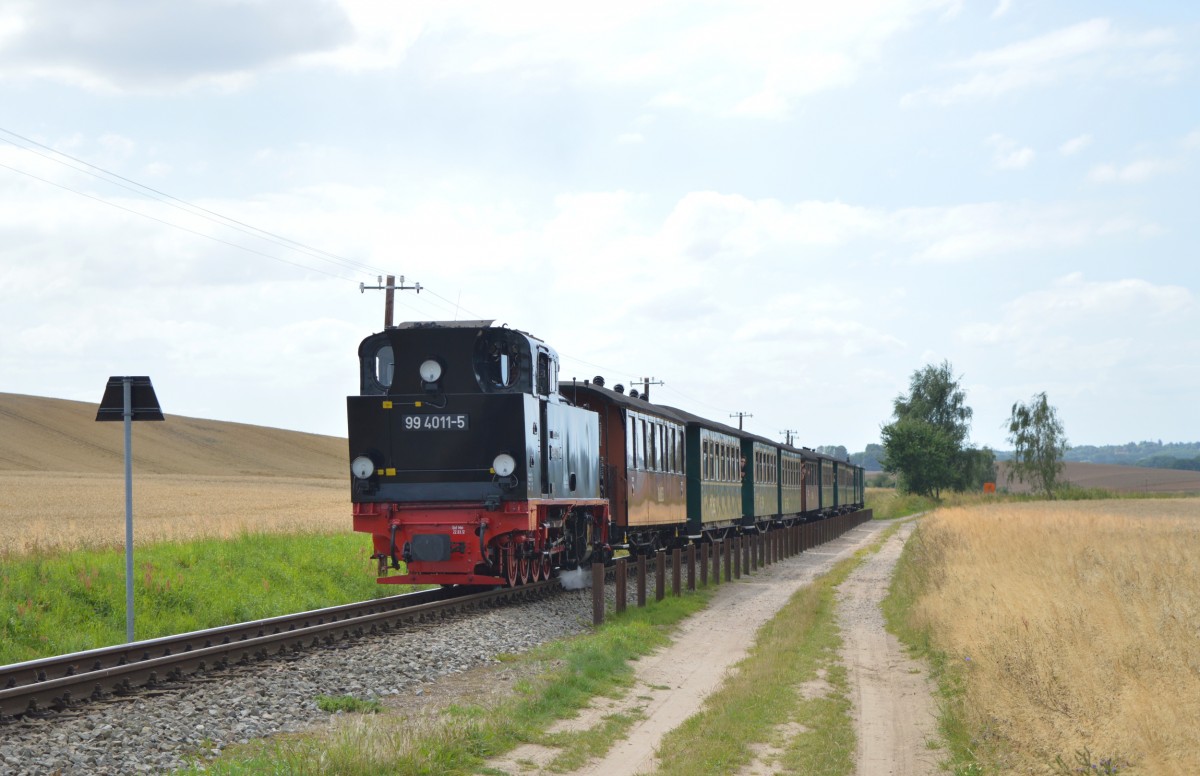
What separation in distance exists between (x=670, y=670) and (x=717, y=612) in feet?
18.4

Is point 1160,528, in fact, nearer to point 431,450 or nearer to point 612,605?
point 612,605

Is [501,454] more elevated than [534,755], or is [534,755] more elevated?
[501,454]

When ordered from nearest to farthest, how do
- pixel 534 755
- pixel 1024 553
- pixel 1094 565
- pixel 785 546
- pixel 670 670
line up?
pixel 534 755, pixel 670 670, pixel 1094 565, pixel 1024 553, pixel 785 546

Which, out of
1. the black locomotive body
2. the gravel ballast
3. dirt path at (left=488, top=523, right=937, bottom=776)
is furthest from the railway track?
dirt path at (left=488, top=523, right=937, bottom=776)

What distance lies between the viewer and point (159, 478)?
70.1m

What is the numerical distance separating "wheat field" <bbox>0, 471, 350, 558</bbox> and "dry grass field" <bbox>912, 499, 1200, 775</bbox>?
1307cm

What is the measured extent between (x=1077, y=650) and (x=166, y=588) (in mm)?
11194

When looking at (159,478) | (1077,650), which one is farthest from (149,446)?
(1077,650)

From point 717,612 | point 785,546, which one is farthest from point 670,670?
point 785,546

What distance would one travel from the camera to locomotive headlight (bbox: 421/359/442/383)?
1627 cm

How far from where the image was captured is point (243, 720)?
8.58 metres

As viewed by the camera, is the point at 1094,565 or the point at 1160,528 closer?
the point at 1094,565

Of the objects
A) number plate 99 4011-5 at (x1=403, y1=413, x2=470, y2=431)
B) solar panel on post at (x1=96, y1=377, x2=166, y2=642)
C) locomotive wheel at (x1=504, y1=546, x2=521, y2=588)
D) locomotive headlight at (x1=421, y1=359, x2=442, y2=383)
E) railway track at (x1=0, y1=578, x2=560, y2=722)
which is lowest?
railway track at (x1=0, y1=578, x2=560, y2=722)

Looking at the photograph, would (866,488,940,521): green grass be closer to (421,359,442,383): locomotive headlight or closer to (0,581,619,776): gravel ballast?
(421,359,442,383): locomotive headlight
